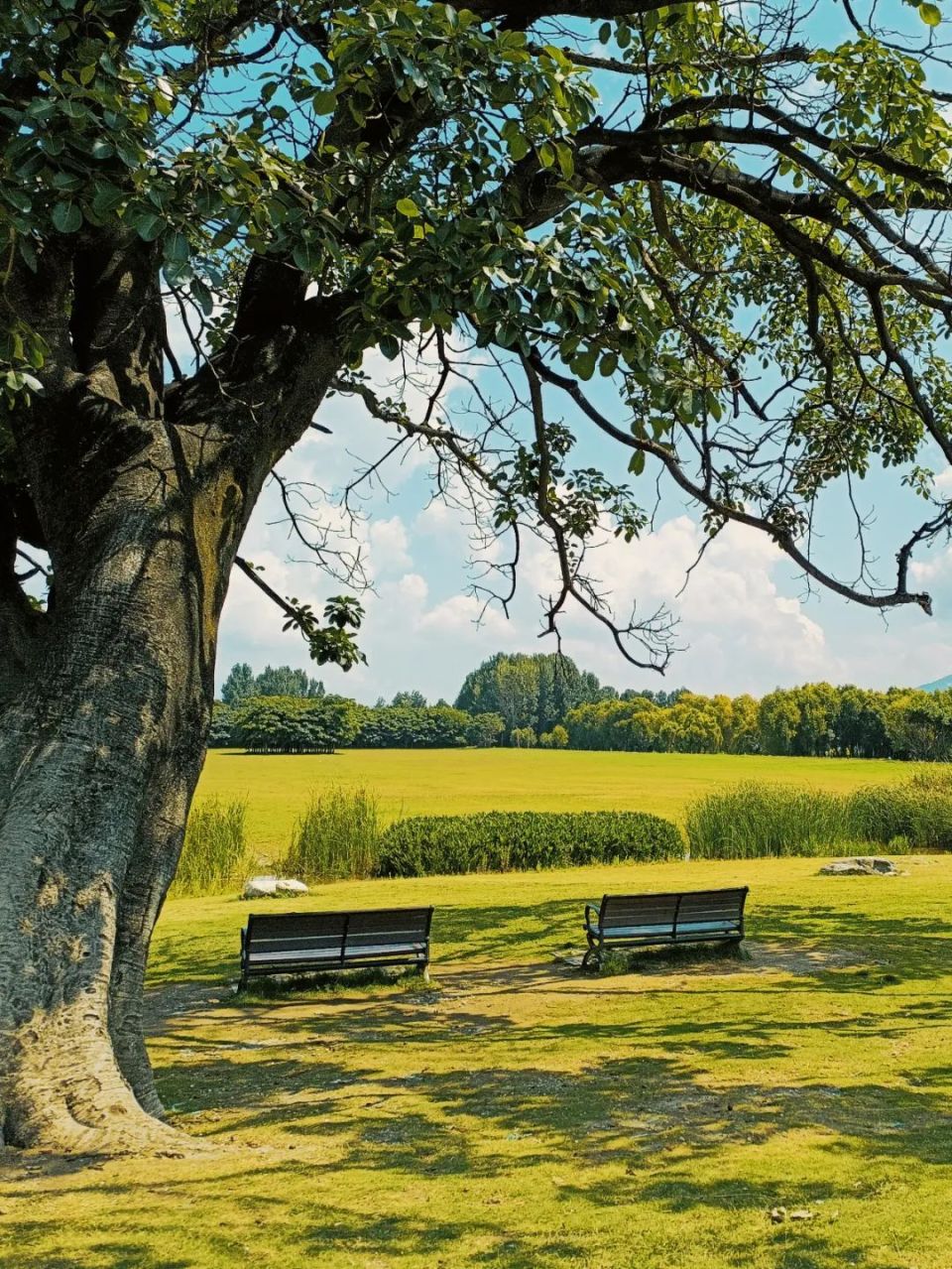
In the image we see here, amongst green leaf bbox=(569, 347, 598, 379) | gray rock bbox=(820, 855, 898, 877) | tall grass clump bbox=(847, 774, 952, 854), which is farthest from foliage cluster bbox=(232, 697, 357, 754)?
green leaf bbox=(569, 347, 598, 379)

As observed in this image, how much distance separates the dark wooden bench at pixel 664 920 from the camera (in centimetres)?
1046

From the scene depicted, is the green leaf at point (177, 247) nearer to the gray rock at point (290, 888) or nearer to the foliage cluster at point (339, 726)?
the gray rock at point (290, 888)

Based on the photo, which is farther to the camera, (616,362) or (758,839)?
(758,839)

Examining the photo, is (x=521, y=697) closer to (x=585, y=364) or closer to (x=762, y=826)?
(x=762, y=826)

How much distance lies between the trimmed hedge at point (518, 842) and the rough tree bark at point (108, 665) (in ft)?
55.4

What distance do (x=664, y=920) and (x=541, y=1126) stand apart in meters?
6.23

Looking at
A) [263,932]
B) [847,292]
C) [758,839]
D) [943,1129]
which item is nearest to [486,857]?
[758,839]

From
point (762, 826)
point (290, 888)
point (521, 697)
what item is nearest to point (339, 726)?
point (521, 697)

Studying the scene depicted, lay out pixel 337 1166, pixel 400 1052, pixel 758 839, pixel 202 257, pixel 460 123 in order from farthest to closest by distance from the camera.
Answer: pixel 758 839
pixel 400 1052
pixel 460 123
pixel 337 1166
pixel 202 257

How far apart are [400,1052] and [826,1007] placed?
148 inches

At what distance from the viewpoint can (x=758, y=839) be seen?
82.8 feet

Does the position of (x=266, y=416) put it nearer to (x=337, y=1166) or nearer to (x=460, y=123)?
(x=460, y=123)

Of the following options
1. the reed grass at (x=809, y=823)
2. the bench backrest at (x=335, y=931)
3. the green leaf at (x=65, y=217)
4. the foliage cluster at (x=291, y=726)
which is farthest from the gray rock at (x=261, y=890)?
the foliage cluster at (x=291, y=726)

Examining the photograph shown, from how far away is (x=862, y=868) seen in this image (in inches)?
764
